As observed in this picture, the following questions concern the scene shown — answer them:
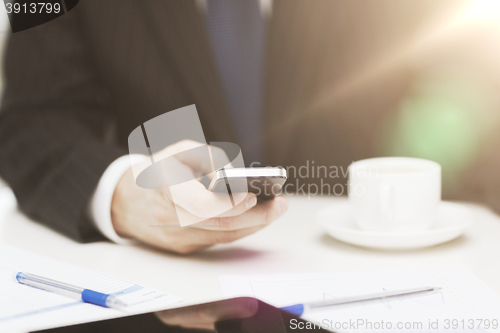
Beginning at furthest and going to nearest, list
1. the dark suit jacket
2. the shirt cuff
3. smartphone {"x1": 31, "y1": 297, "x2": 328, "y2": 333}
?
the dark suit jacket, the shirt cuff, smartphone {"x1": 31, "y1": 297, "x2": 328, "y2": 333}

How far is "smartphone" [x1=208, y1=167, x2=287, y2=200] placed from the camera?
31 centimetres

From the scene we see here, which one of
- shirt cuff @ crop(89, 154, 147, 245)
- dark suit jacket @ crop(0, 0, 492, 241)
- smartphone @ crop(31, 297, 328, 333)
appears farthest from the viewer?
dark suit jacket @ crop(0, 0, 492, 241)

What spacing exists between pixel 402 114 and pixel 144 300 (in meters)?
0.52

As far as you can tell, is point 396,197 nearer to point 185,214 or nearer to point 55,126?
point 185,214

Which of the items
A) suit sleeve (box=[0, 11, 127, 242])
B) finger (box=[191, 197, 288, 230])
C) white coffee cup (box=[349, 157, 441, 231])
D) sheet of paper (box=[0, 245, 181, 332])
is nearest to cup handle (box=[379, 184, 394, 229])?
white coffee cup (box=[349, 157, 441, 231])

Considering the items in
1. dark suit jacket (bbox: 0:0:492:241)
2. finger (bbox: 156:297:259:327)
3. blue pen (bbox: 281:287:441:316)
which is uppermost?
dark suit jacket (bbox: 0:0:492:241)

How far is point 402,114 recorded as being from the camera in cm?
66

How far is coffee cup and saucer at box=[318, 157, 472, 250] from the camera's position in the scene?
0.39 meters

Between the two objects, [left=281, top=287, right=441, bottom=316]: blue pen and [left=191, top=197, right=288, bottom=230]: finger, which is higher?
[left=191, top=197, right=288, bottom=230]: finger

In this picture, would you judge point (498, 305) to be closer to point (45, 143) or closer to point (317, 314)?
point (317, 314)

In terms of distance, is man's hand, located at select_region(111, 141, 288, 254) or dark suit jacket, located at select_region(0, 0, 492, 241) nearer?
man's hand, located at select_region(111, 141, 288, 254)

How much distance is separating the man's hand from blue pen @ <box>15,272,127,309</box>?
113mm

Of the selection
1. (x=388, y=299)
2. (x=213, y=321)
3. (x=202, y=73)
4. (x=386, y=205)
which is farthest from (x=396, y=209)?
(x=202, y=73)

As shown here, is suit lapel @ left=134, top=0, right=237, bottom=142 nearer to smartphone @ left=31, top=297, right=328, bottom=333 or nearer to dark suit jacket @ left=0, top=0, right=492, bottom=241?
dark suit jacket @ left=0, top=0, right=492, bottom=241
